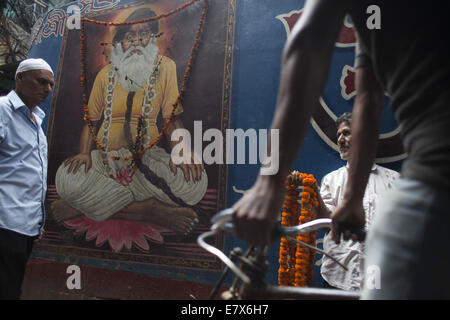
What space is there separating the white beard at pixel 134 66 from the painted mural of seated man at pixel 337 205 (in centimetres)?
242

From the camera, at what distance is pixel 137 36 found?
392 centimetres

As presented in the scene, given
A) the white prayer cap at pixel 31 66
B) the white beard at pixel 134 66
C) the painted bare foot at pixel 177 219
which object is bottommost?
the painted bare foot at pixel 177 219

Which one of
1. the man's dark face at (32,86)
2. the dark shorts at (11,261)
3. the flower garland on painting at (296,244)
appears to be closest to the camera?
the dark shorts at (11,261)

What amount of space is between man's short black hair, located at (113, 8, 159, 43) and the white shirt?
114 inches

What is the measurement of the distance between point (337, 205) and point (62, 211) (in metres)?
3.44

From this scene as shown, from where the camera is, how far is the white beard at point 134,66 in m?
3.77

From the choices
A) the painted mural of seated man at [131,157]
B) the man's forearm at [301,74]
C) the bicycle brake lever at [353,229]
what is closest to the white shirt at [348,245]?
the bicycle brake lever at [353,229]

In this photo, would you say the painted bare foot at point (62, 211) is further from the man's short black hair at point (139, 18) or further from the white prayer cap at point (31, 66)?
the man's short black hair at point (139, 18)

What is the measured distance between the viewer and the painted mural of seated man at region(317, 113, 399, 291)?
207 centimetres

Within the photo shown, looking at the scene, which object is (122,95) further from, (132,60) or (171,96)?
(171,96)

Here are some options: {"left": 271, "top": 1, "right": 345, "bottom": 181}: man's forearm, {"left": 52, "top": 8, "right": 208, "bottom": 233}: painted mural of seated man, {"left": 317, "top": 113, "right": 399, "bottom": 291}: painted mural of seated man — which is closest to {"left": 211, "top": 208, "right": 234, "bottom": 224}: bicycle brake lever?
{"left": 271, "top": 1, "right": 345, "bottom": 181}: man's forearm

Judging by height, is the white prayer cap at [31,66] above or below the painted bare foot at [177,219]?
above

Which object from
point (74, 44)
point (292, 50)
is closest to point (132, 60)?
point (74, 44)

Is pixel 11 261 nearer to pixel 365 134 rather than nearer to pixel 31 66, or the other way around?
pixel 31 66
